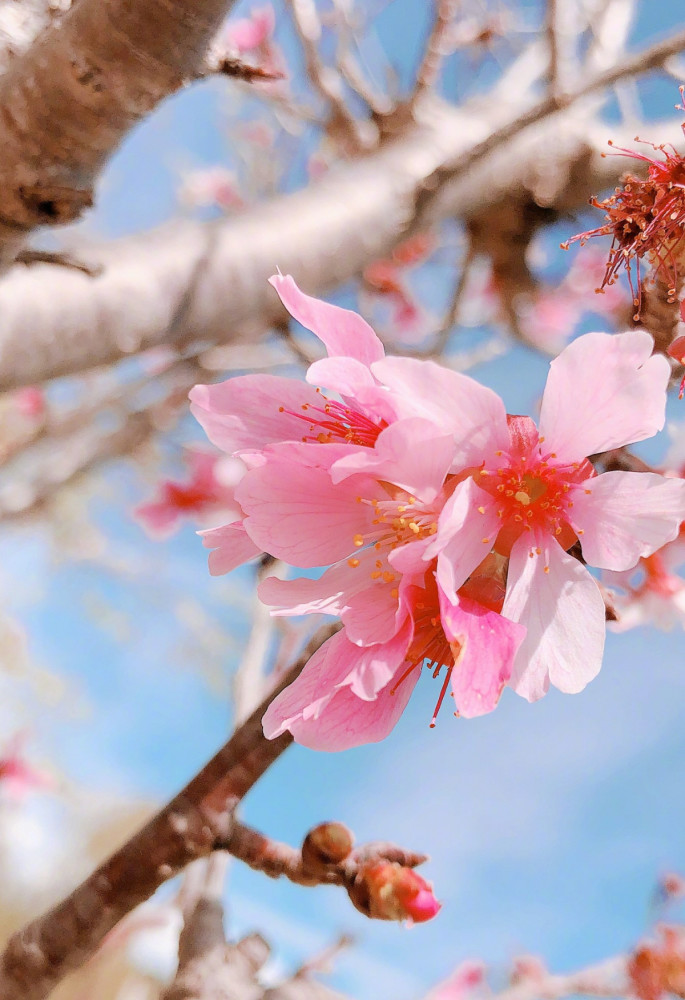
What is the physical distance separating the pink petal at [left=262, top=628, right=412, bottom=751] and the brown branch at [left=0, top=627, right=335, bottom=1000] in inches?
4.7

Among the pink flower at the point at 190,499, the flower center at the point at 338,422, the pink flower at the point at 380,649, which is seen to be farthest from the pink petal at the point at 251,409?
the pink flower at the point at 190,499

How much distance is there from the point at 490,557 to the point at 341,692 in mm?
127

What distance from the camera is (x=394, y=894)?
1.60ft

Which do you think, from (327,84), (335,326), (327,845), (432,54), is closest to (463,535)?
(335,326)

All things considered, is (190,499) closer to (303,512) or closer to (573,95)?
(573,95)

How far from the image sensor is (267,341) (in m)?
2.89

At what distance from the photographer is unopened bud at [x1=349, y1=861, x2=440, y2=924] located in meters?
0.48

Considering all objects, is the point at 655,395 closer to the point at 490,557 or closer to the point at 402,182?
the point at 490,557

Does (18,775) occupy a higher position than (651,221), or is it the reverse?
(651,221)

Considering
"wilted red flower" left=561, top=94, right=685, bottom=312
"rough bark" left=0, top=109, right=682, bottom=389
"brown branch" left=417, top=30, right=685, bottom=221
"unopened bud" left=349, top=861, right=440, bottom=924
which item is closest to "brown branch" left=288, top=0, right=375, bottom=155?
"rough bark" left=0, top=109, right=682, bottom=389

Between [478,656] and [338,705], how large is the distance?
0.09 metres

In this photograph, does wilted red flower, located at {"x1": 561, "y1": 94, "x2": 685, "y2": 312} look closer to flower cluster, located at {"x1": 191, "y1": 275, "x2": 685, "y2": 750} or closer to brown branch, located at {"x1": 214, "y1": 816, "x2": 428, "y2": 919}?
flower cluster, located at {"x1": 191, "y1": 275, "x2": 685, "y2": 750}

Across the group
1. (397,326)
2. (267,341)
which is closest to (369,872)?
(267,341)

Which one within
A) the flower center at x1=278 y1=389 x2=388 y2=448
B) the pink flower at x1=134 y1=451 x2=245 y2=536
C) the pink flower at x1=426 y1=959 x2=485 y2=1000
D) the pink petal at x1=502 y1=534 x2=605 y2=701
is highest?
the flower center at x1=278 y1=389 x2=388 y2=448
